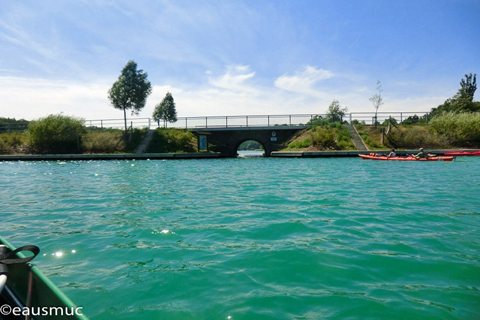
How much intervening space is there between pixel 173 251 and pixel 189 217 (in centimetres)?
200

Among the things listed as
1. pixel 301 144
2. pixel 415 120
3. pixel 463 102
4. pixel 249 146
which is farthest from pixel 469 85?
pixel 249 146

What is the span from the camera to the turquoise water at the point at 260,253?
319cm

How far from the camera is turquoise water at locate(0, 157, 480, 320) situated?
3189 millimetres

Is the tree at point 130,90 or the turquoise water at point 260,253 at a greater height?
the tree at point 130,90

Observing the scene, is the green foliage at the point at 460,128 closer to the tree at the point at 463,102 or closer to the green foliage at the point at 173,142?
the tree at the point at 463,102

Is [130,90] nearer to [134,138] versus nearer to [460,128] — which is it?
[134,138]

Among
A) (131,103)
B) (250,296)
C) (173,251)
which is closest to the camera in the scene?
(250,296)

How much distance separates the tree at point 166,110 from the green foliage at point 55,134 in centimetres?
1527

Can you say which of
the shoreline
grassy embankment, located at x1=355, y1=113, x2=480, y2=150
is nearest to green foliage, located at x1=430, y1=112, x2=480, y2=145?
grassy embankment, located at x1=355, y1=113, x2=480, y2=150

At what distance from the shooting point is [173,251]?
471 centimetres

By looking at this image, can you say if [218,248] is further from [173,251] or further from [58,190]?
[58,190]

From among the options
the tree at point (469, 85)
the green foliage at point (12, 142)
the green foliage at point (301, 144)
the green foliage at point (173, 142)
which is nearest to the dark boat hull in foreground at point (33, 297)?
the green foliage at point (173, 142)

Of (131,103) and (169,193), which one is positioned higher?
(131,103)

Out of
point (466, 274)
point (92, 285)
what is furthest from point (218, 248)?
point (466, 274)
